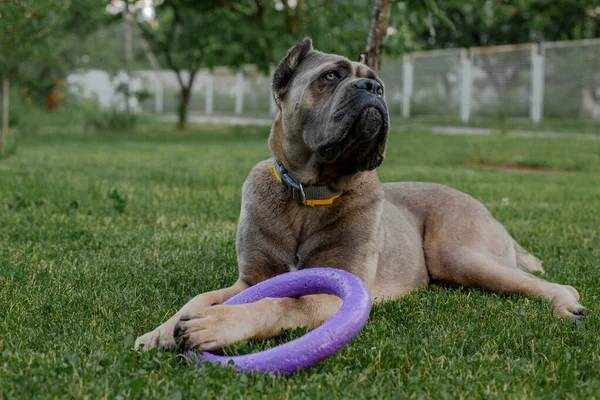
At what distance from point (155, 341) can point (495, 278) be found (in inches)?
87.4

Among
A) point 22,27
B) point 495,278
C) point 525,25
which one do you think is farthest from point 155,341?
point 525,25

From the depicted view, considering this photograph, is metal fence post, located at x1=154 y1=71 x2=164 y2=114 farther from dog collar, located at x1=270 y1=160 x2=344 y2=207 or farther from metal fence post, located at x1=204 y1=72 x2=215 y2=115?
dog collar, located at x1=270 y1=160 x2=344 y2=207

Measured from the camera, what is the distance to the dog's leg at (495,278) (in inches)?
161

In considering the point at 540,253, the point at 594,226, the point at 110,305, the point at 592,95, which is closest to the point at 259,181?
the point at 110,305

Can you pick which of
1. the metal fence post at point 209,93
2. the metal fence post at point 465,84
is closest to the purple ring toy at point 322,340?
the metal fence post at point 465,84

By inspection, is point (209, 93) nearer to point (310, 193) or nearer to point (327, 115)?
point (310, 193)

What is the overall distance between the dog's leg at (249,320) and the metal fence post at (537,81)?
2337 cm

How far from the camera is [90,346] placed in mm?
3137

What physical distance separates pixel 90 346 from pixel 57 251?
2204 mm

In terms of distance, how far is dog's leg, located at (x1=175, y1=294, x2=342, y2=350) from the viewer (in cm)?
308

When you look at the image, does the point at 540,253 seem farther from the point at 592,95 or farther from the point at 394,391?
the point at 592,95

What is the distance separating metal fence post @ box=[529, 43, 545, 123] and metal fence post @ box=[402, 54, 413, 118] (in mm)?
5903

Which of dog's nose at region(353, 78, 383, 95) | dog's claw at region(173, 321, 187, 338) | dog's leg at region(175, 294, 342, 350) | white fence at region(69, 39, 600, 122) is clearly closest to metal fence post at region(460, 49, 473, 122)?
white fence at region(69, 39, 600, 122)

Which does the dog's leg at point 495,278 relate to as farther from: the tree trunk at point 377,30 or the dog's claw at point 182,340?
the tree trunk at point 377,30
